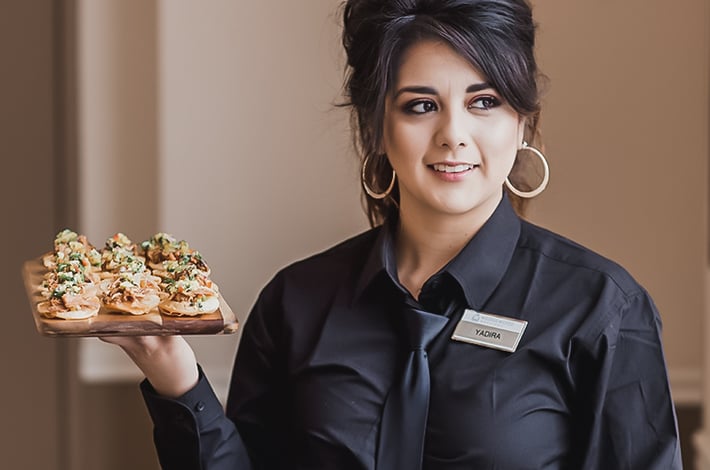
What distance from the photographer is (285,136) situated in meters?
2.41

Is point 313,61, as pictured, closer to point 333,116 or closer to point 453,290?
point 333,116

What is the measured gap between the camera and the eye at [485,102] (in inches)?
58.0

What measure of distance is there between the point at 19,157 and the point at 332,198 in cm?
75

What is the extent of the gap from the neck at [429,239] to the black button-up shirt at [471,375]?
0.08ft

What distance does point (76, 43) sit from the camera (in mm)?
2512

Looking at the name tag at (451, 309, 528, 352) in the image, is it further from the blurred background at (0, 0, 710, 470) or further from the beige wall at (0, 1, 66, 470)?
the beige wall at (0, 1, 66, 470)

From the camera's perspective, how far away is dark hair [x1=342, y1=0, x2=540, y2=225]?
145cm

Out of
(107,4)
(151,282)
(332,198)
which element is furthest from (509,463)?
(107,4)

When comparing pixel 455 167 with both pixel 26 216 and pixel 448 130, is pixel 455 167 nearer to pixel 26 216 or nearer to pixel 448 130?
pixel 448 130

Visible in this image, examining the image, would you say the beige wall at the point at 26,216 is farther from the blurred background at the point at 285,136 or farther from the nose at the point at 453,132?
the nose at the point at 453,132

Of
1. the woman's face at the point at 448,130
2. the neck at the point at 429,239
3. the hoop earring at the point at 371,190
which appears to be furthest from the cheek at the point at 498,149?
the hoop earring at the point at 371,190

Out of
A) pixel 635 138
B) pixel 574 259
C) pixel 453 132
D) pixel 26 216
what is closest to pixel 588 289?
pixel 574 259

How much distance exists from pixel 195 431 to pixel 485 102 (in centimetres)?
58

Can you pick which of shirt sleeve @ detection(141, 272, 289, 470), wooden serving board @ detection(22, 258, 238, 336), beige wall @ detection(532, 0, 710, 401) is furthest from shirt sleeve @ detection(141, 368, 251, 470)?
beige wall @ detection(532, 0, 710, 401)
